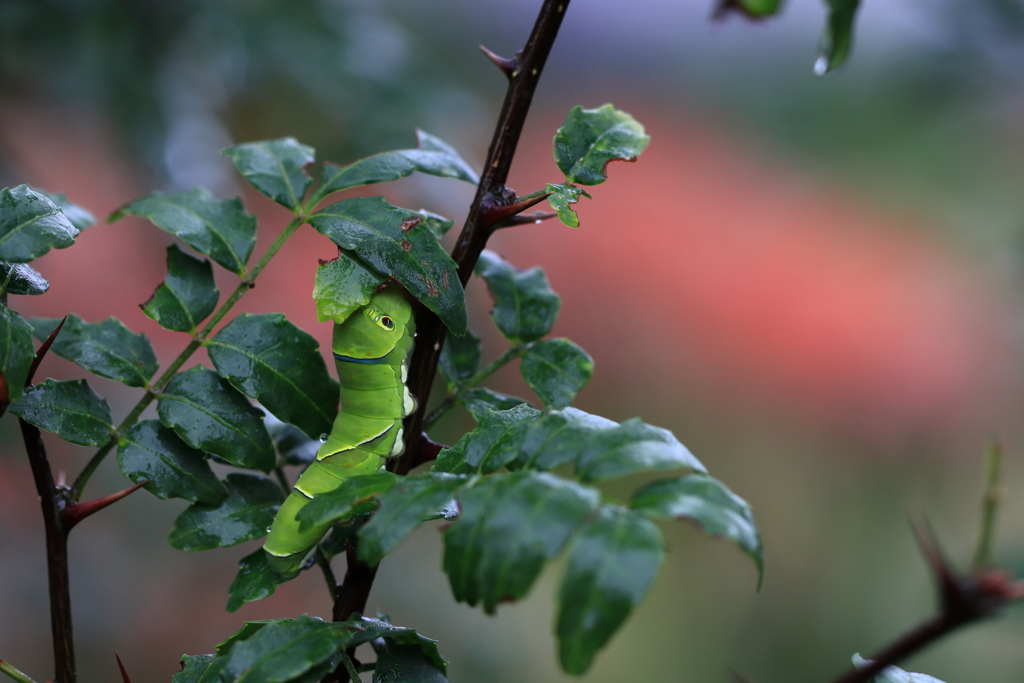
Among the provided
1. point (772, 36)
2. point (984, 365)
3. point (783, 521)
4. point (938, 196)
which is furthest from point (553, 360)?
point (772, 36)

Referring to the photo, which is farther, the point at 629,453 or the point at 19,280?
the point at 19,280

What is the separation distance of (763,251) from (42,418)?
4046mm

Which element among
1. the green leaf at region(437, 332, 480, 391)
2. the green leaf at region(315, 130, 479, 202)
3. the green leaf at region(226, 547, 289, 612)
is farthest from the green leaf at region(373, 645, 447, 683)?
the green leaf at region(315, 130, 479, 202)

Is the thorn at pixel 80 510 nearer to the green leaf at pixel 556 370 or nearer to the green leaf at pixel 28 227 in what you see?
the green leaf at pixel 28 227

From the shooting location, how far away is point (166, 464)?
0.50m

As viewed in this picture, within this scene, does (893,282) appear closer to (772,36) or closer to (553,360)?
(772,36)

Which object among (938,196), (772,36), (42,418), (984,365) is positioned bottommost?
(984,365)

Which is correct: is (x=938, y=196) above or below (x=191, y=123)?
above

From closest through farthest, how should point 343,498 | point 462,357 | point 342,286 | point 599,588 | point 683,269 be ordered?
point 599,588
point 343,498
point 342,286
point 462,357
point 683,269

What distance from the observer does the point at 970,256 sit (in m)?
3.63

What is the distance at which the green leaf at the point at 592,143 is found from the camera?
475 mm


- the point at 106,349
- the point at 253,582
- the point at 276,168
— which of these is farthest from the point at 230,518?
the point at 276,168

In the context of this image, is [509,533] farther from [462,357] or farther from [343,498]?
[462,357]

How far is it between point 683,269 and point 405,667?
3726 mm
